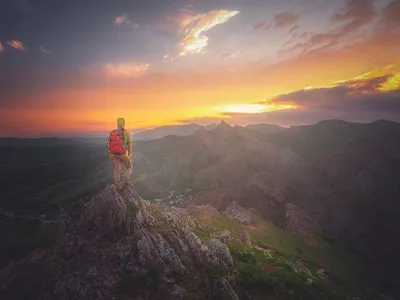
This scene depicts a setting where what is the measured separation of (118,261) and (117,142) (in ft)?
28.6

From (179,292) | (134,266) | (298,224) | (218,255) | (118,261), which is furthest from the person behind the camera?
(298,224)

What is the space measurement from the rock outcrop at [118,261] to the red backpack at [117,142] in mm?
3621

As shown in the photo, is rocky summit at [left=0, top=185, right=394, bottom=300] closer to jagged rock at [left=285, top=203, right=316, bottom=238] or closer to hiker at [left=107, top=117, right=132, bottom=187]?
hiker at [left=107, top=117, right=132, bottom=187]

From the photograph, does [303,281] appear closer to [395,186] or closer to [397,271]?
[397,271]

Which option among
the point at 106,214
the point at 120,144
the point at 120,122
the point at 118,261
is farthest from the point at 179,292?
the point at 120,122

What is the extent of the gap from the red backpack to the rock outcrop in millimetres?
3621

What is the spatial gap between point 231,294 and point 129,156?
41.7 feet

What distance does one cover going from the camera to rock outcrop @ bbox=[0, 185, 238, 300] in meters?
18.4

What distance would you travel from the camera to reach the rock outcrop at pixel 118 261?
60.4 feet

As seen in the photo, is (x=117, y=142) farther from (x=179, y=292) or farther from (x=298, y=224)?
(x=298, y=224)

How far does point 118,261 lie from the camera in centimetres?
2003

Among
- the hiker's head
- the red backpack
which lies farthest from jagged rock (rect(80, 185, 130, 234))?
the hiker's head

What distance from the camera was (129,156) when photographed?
2455cm

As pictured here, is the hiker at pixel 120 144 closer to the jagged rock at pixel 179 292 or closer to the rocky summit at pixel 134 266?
the rocky summit at pixel 134 266
